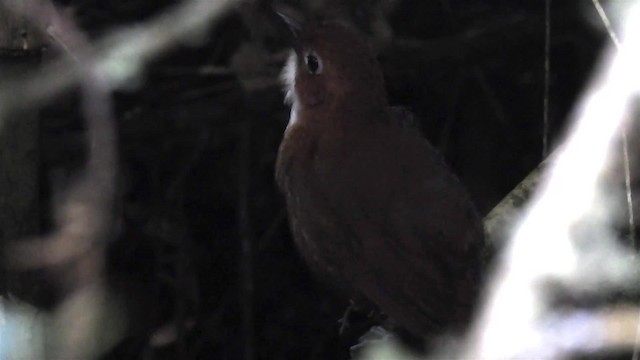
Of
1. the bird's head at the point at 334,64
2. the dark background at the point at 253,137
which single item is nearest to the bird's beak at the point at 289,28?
the bird's head at the point at 334,64

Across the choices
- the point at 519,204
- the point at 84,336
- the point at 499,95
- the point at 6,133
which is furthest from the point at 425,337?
the point at 499,95

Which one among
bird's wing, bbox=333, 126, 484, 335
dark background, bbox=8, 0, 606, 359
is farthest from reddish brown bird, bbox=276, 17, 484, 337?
dark background, bbox=8, 0, 606, 359

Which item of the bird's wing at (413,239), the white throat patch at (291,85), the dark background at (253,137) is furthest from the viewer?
the dark background at (253,137)

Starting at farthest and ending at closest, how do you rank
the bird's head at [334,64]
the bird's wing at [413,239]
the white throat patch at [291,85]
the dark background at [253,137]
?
the dark background at [253,137] → the white throat patch at [291,85] → the bird's head at [334,64] → the bird's wing at [413,239]

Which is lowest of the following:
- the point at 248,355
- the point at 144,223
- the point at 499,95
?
the point at 248,355

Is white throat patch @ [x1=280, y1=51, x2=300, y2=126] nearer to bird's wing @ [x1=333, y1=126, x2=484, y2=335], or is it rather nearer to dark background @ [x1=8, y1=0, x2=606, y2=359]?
dark background @ [x1=8, y1=0, x2=606, y2=359]

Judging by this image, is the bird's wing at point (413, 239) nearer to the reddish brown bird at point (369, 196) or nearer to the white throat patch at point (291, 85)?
the reddish brown bird at point (369, 196)

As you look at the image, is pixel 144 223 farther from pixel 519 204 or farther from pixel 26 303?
pixel 519 204

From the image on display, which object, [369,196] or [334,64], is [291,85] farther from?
[369,196]
